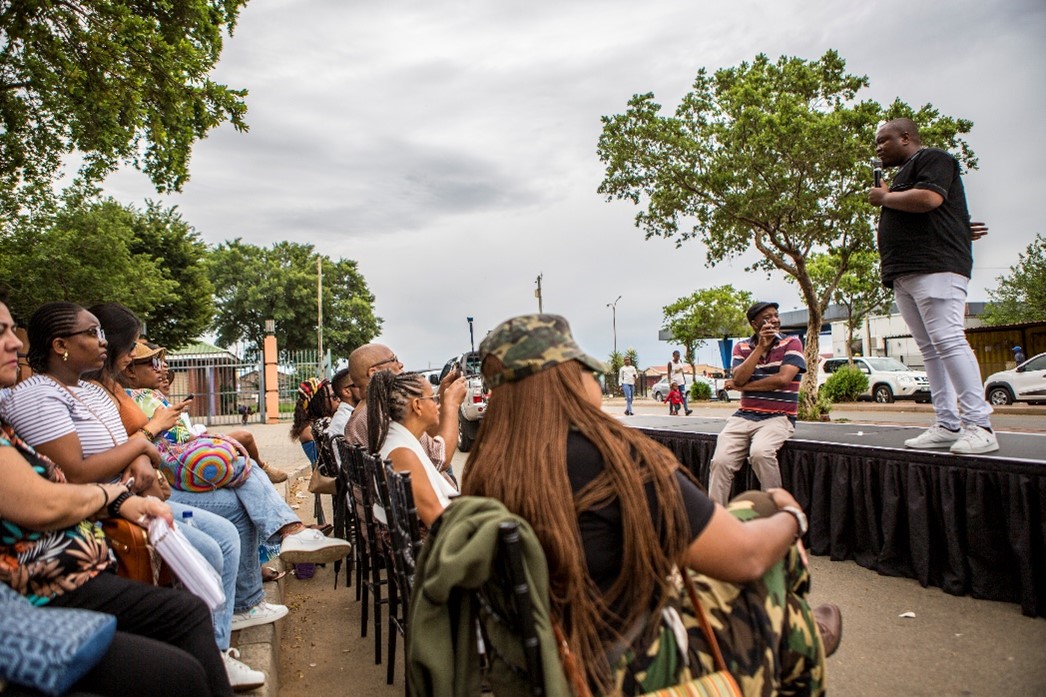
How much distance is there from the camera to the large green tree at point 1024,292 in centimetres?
3272

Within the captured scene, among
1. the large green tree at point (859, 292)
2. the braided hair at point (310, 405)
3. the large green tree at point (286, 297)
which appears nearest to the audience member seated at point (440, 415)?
the braided hair at point (310, 405)

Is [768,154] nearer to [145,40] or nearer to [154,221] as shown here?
[145,40]

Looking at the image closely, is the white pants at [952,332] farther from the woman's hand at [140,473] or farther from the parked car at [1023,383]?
the parked car at [1023,383]

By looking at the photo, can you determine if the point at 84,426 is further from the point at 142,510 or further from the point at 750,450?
Result: the point at 750,450

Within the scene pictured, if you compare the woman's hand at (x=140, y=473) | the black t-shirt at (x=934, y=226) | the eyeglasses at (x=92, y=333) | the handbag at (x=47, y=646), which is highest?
the black t-shirt at (x=934, y=226)

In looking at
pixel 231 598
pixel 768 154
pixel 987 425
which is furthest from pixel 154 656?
pixel 768 154

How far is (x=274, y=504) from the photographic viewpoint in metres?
3.71

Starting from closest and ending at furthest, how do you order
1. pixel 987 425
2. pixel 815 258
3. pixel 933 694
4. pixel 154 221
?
pixel 933 694
pixel 987 425
pixel 154 221
pixel 815 258

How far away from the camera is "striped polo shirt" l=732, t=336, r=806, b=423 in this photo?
16.4 feet

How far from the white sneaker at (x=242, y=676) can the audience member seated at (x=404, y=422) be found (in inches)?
38.2

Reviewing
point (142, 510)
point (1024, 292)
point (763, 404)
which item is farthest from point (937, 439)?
point (1024, 292)

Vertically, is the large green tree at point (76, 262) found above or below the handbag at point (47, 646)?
above

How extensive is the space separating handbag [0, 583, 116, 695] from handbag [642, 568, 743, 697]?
48.6 inches

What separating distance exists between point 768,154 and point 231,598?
46.4ft
